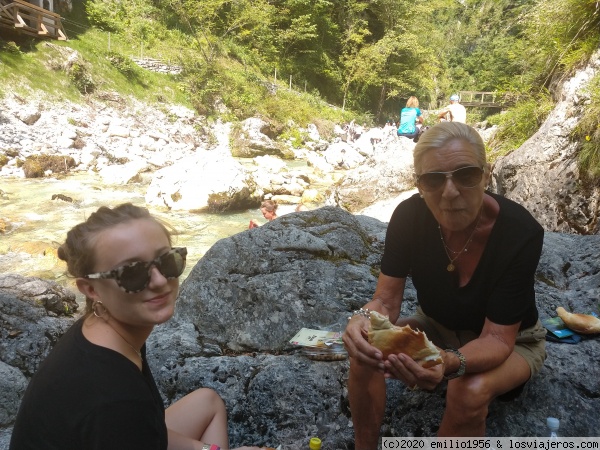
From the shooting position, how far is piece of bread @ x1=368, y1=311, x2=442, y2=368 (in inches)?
71.3

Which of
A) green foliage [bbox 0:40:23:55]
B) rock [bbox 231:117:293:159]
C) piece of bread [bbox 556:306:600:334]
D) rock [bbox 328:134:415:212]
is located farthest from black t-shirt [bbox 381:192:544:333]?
green foliage [bbox 0:40:23:55]

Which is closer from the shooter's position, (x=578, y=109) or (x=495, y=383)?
(x=495, y=383)

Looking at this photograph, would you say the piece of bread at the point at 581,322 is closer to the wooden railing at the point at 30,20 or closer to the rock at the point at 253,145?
the rock at the point at 253,145

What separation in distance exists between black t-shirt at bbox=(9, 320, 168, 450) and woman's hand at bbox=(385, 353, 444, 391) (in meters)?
0.90

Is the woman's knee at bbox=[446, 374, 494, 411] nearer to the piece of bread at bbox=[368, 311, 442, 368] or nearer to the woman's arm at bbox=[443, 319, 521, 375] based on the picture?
the woman's arm at bbox=[443, 319, 521, 375]

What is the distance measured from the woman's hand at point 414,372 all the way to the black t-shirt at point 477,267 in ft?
1.27

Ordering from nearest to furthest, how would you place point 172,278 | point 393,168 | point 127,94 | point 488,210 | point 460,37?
point 172,278
point 488,210
point 393,168
point 127,94
point 460,37

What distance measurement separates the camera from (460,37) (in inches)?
2251

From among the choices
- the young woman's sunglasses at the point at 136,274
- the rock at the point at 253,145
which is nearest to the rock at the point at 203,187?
the rock at the point at 253,145

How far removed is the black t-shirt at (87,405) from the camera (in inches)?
48.0

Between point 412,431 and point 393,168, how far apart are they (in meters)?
9.40

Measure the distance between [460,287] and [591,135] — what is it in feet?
19.8

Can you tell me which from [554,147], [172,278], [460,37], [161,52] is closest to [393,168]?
[554,147]

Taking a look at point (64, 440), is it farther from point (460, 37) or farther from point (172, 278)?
point (460, 37)
